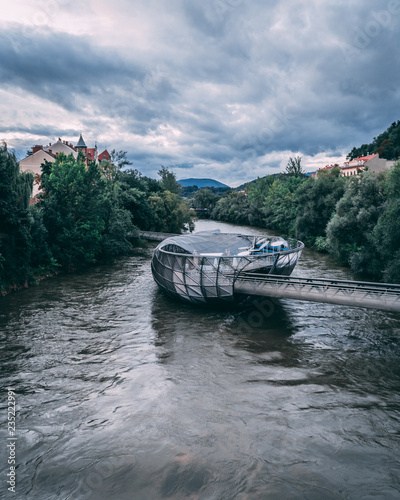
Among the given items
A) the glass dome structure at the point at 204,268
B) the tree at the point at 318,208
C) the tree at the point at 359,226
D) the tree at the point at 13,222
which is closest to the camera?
the glass dome structure at the point at 204,268

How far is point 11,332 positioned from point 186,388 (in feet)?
31.7

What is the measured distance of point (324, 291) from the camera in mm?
15266

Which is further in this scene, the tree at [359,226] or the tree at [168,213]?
the tree at [168,213]

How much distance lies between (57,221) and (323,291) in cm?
2267

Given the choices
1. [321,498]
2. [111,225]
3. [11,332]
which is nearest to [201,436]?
[321,498]

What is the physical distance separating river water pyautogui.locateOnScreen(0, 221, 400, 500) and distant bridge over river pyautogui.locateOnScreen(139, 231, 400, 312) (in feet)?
6.07

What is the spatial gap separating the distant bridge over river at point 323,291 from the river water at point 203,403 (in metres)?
1.85

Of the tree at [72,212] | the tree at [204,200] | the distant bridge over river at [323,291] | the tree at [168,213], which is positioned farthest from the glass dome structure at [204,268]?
the tree at [204,200]

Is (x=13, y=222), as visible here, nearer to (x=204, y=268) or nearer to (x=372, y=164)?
(x=204, y=268)

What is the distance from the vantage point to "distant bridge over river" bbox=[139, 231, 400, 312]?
1386 centimetres

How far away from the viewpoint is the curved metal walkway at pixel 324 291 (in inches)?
545

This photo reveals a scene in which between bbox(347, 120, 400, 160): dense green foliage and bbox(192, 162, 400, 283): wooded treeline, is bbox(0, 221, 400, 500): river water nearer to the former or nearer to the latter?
bbox(192, 162, 400, 283): wooded treeline

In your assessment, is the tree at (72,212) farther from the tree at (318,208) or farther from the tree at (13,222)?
the tree at (318,208)

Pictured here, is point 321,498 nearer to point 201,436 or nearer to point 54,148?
point 201,436
